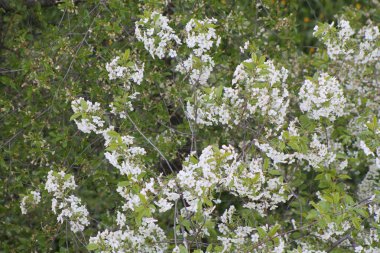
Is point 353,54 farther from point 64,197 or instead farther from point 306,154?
point 64,197

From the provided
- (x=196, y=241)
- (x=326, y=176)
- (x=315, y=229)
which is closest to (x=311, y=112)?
(x=326, y=176)

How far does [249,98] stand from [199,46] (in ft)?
1.15

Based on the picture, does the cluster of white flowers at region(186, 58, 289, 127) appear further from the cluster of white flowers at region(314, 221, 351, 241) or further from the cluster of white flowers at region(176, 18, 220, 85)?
the cluster of white flowers at region(314, 221, 351, 241)

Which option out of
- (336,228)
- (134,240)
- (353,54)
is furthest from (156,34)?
(353,54)

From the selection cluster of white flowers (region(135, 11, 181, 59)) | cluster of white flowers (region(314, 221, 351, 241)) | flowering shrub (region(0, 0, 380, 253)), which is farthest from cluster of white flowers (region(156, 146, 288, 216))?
cluster of white flowers (region(135, 11, 181, 59))

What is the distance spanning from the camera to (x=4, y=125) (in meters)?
3.90

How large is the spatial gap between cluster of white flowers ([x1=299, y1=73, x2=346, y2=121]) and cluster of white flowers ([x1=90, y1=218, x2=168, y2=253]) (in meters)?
0.84

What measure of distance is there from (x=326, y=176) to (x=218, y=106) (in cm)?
Result: 60

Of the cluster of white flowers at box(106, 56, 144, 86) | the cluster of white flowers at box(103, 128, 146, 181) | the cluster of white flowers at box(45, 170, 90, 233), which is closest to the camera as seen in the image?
the cluster of white flowers at box(103, 128, 146, 181)

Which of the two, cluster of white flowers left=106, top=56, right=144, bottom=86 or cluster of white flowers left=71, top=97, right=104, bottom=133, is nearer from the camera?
cluster of white flowers left=71, top=97, right=104, bottom=133

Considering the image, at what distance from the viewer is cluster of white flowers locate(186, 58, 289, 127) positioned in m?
3.06

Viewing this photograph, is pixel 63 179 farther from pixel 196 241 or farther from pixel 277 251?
pixel 277 251

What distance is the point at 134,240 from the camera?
301 cm

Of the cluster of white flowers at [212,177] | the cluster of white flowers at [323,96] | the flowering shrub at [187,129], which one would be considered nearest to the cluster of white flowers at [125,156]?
the flowering shrub at [187,129]
